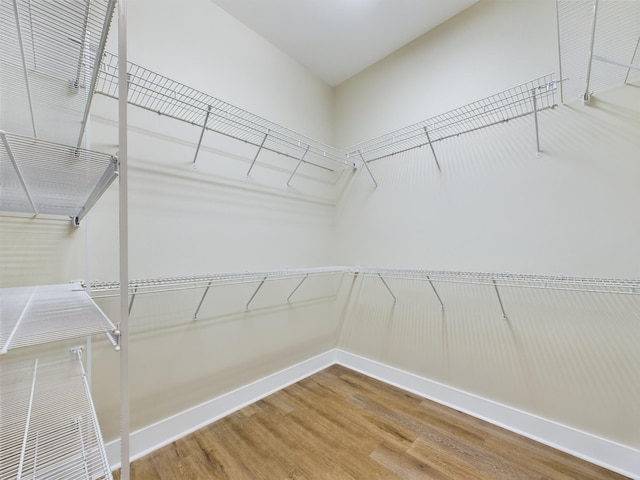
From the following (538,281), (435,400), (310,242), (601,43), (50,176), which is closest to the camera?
(50,176)

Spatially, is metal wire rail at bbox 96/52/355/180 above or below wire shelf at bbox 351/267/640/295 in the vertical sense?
above

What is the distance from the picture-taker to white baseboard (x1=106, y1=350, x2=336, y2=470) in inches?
50.8

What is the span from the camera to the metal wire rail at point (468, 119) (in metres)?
1.40

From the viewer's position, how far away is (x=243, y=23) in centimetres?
181

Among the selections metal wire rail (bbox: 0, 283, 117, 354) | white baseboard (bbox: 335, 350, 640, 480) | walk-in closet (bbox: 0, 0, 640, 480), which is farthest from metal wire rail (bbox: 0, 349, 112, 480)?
white baseboard (bbox: 335, 350, 640, 480)

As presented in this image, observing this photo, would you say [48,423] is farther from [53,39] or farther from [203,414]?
[53,39]

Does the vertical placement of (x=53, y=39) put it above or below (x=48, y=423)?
above

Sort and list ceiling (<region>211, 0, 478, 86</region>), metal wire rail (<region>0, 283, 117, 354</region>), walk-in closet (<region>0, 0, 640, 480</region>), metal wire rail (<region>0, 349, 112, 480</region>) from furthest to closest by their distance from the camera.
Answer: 1. ceiling (<region>211, 0, 478, 86</region>)
2. walk-in closet (<region>0, 0, 640, 480</region>)
3. metal wire rail (<region>0, 349, 112, 480</region>)
4. metal wire rail (<region>0, 283, 117, 354</region>)

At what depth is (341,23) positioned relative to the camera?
1.81 meters

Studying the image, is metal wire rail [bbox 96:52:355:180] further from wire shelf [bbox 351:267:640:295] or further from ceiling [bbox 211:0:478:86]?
wire shelf [bbox 351:267:640:295]

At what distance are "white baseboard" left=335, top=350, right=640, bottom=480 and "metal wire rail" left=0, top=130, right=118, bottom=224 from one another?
2076mm

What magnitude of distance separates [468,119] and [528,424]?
1791 millimetres

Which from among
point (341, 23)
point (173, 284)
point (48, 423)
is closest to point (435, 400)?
point (173, 284)

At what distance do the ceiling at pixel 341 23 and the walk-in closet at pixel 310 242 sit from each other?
16 mm
